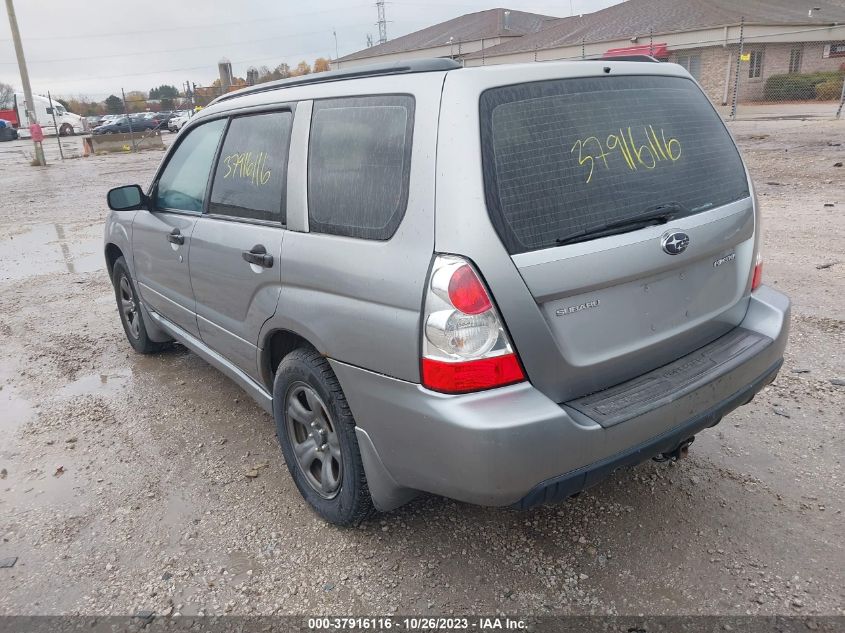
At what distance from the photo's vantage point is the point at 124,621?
2.46m

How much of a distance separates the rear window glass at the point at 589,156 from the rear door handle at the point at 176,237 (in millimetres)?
2231

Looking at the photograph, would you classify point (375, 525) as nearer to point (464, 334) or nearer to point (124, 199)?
point (464, 334)

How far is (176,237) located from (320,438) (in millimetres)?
1684

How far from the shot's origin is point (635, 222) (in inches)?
94.0

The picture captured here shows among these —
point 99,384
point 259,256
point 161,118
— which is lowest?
point 99,384

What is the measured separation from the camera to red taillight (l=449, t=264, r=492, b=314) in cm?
211

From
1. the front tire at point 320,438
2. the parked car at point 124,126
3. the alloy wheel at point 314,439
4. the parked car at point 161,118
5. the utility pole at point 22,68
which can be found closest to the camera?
the front tire at point 320,438

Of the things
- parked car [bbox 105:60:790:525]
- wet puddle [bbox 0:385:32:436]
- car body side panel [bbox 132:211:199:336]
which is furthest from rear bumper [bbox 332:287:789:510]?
wet puddle [bbox 0:385:32:436]

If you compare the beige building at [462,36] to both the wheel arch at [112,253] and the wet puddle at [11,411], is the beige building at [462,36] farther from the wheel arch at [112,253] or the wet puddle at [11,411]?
the wet puddle at [11,411]

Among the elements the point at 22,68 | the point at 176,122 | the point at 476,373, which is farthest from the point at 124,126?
the point at 476,373

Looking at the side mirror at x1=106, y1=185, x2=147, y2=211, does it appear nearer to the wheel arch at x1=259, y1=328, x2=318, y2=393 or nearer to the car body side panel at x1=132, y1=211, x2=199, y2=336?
the car body side panel at x1=132, y1=211, x2=199, y2=336

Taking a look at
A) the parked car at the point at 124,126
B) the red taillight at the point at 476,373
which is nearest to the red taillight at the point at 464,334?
the red taillight at the point at 476,373

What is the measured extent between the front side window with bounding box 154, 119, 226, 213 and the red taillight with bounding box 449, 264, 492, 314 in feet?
6.96

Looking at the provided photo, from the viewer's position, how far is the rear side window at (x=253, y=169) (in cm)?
300
